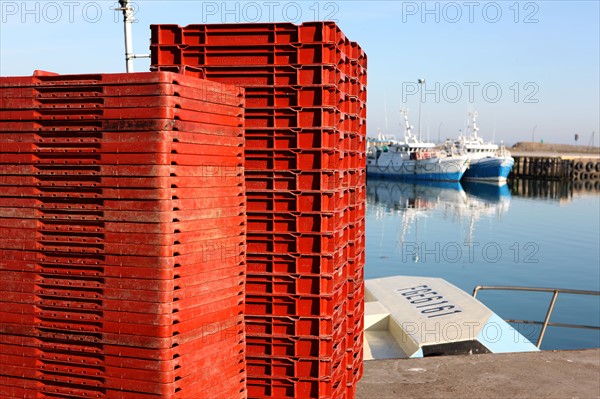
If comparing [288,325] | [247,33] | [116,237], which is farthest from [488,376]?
[116,237]

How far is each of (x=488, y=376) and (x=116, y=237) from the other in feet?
19.7

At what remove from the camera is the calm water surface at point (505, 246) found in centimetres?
2770

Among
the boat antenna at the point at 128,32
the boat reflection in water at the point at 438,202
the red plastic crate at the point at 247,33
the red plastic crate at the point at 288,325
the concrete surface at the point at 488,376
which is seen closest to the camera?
the red plastic crate at the point at 247,33

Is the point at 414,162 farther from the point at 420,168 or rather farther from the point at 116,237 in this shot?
the point at 116,237

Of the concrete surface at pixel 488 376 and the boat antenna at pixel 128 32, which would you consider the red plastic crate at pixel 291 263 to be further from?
the boat antenna at pixel 128 32

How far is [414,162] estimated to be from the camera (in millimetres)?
98312

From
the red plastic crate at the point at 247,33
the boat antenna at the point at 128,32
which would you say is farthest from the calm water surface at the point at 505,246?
the red plastic crate at the point at 247,33

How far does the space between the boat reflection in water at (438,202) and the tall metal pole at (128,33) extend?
30508 millimetres

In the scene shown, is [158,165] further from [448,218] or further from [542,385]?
[448,218]

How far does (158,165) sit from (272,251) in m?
1.69

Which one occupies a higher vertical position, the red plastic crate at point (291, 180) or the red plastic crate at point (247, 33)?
the red plastic crate at point (247, 33)

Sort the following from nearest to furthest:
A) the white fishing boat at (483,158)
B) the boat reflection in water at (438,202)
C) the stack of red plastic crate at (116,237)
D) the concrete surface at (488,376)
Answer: the stack of red plastic crate at (116,237) < the concrete surface at (488,376) < the boat reflection in water at (438,202) < the white fishing boat at (483,158)

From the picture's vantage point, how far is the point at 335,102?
630 centimetres

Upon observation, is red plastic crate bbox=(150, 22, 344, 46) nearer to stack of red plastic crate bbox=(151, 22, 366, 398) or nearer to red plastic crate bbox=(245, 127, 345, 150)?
stack of red plastic crate bbox=(151, 22, 366, 398)
